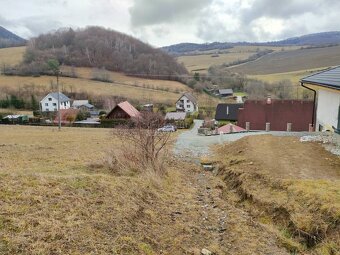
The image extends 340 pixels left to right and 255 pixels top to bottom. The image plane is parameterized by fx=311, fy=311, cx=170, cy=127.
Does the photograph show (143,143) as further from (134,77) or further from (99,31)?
(99,31)

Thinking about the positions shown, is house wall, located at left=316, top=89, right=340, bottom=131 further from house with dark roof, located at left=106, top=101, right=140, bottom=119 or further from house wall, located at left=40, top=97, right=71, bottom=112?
house wall, located at left=40, top=97, right=71, bottom=112

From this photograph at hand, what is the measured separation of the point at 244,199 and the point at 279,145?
5727 mm

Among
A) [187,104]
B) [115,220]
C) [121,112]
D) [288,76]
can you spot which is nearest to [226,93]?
[288,76]

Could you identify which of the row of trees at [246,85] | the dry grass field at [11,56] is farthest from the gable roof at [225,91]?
the dry grass field at [11,56]

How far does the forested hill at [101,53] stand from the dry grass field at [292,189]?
267ft

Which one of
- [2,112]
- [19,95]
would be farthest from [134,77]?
[2,112]

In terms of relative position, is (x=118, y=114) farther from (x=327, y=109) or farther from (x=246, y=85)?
(x=246, y=85)

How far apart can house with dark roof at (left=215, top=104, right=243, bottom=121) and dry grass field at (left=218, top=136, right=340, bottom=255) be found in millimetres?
36230

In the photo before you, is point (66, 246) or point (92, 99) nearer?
point (66, 246)

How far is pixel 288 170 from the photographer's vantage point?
366 inches

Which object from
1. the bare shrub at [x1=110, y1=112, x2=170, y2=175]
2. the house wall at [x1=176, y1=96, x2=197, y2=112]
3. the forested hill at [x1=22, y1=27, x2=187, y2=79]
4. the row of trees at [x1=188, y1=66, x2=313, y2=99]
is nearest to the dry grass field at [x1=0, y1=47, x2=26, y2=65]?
the forested hill at [x1=22, y1=27, x2=187, y2=79]

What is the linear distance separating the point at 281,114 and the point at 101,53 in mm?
77436

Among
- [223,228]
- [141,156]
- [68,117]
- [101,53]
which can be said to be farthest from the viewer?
[101,53]

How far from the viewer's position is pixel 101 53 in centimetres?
9938
